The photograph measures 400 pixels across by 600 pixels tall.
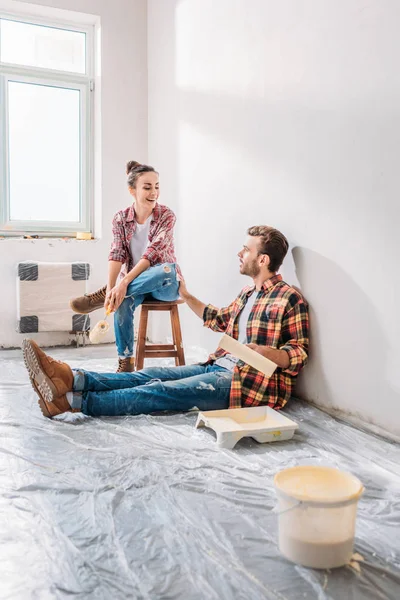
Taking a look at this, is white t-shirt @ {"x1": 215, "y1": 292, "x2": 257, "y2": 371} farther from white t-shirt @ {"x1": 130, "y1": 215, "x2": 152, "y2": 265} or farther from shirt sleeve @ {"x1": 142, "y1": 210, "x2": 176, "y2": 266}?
white t-shirt @ {"x1": 130, "y1": 215, "x2": 152, "y2": 265}

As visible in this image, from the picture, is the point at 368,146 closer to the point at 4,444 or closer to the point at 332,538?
the point at 332,538

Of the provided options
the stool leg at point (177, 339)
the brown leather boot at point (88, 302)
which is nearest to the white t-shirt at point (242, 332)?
the stool leg at point (177, 339)

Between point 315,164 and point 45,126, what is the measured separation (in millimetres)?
2396

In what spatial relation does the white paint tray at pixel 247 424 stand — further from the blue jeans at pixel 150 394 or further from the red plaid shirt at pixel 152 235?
the red plaid shirt at pixel 152 235

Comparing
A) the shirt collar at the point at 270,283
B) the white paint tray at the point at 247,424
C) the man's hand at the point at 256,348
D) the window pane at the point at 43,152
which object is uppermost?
the window pane at the point at 43,152

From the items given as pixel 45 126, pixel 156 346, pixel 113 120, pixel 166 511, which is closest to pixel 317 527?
pixel 166 511

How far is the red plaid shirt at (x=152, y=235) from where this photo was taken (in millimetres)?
2906

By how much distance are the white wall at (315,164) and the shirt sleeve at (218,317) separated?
317 millimetres

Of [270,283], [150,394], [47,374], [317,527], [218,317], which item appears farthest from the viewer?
[218,317]

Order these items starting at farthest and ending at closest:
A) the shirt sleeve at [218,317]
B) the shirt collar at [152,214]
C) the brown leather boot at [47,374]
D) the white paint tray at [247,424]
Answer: the shirt collar at [152,214]
the shirt sleeve at [218,317]
the brown leather boot at [47,374]
the white paint tray at [247,424]

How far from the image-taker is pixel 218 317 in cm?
257

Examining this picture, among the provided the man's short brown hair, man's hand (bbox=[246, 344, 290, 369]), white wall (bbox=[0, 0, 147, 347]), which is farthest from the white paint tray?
white wall (bbox=[0, 0, 147, 347])

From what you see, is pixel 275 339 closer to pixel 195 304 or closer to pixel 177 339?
pixel 195 304

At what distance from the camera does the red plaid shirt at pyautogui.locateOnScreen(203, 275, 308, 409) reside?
224 cm
